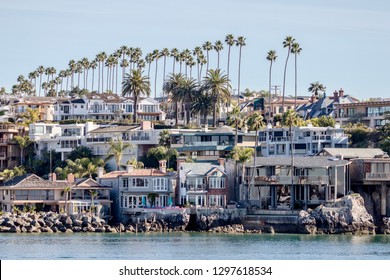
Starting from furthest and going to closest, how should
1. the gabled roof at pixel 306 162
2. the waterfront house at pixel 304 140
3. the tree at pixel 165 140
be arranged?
the tree at pixel 165 140, the waterfront house at pixel 304 140, the gabled roof at pixel 306 162

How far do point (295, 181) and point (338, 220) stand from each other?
6.44 meters

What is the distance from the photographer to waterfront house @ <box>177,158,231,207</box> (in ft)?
336

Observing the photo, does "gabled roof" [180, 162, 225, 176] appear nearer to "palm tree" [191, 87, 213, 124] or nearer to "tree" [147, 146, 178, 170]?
"tree" [147, 146, 178, 170]

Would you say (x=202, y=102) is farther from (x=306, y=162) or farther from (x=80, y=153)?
(x=306, y=162)

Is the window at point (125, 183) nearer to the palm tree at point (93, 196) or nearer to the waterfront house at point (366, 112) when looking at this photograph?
the palm tree at point (93, 196)

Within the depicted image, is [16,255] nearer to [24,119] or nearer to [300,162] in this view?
[300,162]

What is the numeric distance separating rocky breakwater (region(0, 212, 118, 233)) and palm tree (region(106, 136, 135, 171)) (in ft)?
74.7

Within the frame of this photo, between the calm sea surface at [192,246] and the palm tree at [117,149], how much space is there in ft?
90.2

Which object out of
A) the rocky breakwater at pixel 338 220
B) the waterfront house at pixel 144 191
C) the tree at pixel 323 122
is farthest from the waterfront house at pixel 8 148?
the rocky breakwater at pixel 338 220

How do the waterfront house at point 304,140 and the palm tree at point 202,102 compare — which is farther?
the palm tree at point 202,102

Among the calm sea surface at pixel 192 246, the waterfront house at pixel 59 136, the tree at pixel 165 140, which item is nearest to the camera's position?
the calm sea surface at pixel 192 246

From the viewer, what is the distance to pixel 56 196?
347 feet

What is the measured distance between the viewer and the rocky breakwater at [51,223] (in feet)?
318

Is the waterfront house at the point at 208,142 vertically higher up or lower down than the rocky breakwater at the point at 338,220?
higher up
